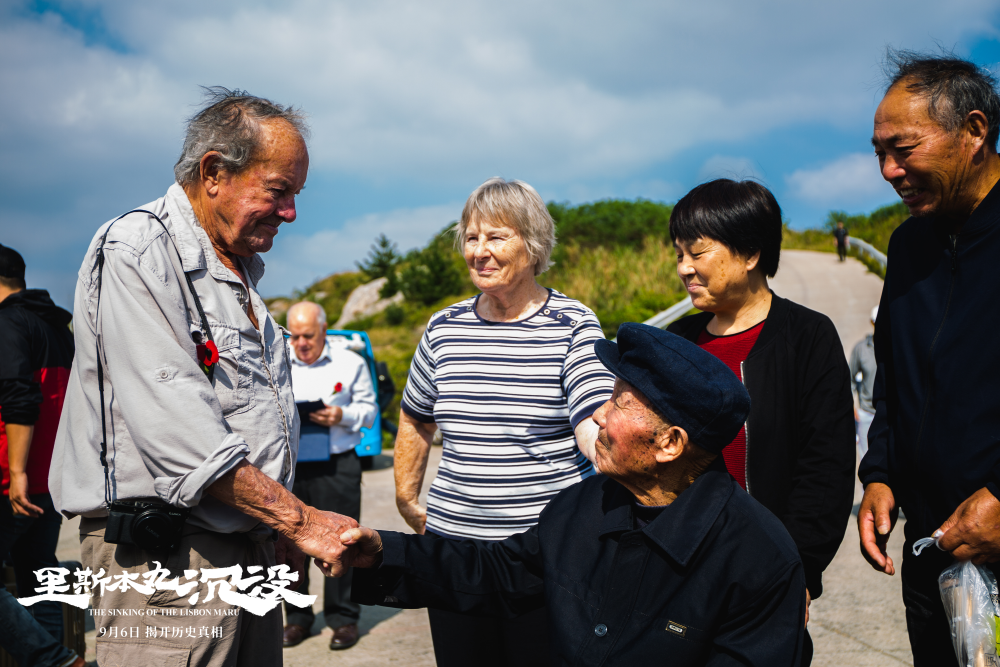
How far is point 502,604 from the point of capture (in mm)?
2166

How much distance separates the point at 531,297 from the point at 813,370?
1.15 metres

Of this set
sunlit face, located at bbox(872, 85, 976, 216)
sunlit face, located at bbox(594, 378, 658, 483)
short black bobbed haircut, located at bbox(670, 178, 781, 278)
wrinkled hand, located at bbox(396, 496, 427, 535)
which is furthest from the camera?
wrinkled hand, located at bbox(396, 496, 427, 535)

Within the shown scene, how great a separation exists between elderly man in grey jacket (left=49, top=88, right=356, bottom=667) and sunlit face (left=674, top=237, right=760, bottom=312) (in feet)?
4.85

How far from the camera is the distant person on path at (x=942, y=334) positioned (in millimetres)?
2090

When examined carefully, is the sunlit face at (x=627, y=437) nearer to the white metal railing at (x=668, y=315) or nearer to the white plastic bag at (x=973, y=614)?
the white plastic bag at (x=973, y=614)

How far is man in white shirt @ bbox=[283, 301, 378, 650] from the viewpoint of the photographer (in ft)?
15.7

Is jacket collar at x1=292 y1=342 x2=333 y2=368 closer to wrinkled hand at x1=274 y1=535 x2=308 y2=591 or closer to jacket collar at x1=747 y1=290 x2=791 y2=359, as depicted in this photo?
wrinkled hand at x1=274 y1=535 x2=308 y2=591

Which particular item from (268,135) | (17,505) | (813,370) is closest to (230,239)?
(268,135)

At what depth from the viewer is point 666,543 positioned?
1777 mm

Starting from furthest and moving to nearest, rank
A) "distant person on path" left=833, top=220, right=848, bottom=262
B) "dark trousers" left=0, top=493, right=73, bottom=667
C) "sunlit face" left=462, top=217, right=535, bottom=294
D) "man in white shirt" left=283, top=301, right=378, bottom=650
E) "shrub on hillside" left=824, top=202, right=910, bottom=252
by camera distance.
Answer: "shrub on hillside" left=824, top=202, right=910, bottom=252 < "distant person on path" left=833, top=220, right=848, bottom=262 < "man in white shirt" left=283, top=301, right=378, bottom=650 < "dark trousers" left=0, top=493, right=73, bottom=667 < "sunlit face" left=462, top=217, right=535, bottom=294

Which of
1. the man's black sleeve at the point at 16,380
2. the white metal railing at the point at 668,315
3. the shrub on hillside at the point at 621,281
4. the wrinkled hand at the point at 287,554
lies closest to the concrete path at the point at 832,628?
the man's black sleeve at the point at 16,380

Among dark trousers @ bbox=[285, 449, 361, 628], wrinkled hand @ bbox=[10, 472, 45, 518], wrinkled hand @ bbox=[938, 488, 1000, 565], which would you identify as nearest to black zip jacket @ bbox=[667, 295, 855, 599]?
wrinkled hand @ bbox=[938, 488, 1000, 565]

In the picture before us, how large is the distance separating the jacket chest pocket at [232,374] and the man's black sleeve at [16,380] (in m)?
Answer: 2.47

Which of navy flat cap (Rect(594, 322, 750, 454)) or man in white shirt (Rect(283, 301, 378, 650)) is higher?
navy flat cap (Rect(594, 322, 750, 454))
